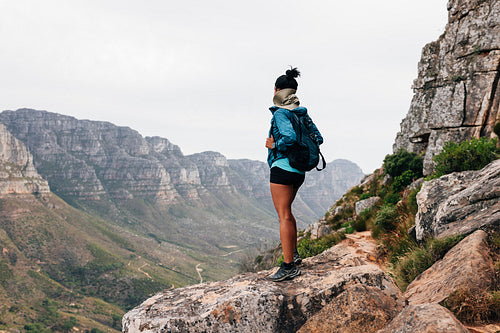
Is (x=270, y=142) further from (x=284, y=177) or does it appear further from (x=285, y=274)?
(x=285, y=274)

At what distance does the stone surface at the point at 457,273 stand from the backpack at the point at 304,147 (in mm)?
2328

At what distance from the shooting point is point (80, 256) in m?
120

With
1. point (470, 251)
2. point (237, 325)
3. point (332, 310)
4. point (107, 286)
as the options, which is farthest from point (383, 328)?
point (107, 286)

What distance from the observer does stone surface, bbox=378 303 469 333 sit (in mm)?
2842

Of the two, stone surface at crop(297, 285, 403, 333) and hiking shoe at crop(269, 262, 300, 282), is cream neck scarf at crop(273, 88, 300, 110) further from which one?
stone surface at crop(297, 285, 403, 333)

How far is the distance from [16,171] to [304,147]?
19868 cm

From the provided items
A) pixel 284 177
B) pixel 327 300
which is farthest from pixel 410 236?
pixel 284 177

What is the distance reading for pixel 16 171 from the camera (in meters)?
161

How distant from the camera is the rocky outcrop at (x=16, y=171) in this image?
148 m

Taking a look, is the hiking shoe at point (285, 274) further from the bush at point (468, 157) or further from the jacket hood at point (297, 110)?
the bush at point (468, 157)

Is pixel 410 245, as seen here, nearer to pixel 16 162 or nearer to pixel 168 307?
pixel 168 307

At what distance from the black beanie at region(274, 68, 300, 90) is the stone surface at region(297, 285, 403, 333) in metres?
3.29

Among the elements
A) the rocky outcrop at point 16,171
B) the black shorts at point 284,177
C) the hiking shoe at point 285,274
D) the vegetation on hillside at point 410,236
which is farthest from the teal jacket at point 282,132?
the rocky outcrop at point 16,171

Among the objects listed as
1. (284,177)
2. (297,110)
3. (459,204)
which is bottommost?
(459,204)
